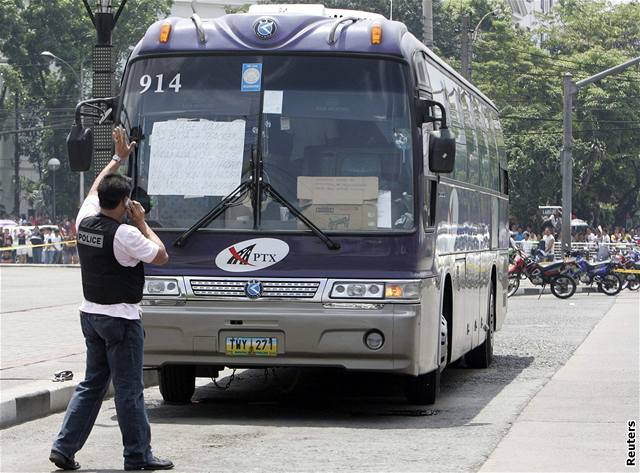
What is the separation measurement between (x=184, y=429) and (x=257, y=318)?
1.00 m

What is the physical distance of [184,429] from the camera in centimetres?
1029

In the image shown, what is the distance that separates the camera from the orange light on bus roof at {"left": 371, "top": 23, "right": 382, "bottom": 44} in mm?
11078

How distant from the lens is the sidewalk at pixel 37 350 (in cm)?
1117

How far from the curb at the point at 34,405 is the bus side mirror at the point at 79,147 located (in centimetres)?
181

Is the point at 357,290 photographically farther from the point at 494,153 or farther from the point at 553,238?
the point at 553,238

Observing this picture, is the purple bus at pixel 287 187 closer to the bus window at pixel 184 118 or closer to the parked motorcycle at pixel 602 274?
the bus window at pixel 184 118

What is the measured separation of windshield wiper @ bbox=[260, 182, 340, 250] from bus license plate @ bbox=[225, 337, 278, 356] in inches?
32.4

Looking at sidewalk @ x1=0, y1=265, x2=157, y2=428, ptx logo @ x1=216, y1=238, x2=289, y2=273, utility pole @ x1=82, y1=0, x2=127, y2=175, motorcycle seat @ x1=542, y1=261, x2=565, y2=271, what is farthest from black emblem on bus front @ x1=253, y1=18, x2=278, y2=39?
motorcycle seat @ x1=542, y1=261, x2=565, y2=271

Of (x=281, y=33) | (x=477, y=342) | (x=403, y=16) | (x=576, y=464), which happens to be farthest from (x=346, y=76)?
(x=403, y=16)

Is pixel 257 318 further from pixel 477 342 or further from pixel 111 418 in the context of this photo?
pixel 477 342

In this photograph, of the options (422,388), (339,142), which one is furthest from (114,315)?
(422,388)

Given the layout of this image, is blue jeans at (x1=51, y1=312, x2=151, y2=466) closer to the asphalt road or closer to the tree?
the asphalt road

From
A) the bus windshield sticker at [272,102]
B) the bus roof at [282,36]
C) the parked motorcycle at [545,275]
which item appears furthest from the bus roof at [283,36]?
the parked motorcycle at [545,275]

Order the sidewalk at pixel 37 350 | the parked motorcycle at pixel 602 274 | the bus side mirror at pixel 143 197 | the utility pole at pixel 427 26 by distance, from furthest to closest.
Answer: the parked motorcycle at pixel 602 274 → the utility pole at pixel 427 26 → the sidewalk at pixel 37 350 → the bus side mirror at pixel 143 197
